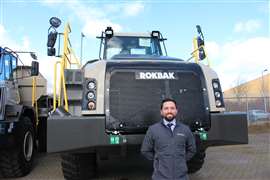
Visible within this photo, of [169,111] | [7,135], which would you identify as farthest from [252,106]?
[169,111]

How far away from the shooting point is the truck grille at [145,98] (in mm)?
5348

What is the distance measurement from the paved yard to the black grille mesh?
2.38 meters

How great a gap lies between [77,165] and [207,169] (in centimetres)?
324

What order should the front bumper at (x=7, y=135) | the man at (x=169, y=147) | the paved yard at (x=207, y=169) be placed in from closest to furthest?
1. the man at (x=169, y=147)
2. the front bumper at (x=7, y=135)
3. the paved yard at (x=207, y=169)

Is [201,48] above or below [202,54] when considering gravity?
above

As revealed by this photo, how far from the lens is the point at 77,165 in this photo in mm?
6523

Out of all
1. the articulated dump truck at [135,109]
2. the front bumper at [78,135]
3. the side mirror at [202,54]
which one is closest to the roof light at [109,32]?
the side mirror at [202,54]

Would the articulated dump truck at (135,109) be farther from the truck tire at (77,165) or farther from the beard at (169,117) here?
the beard at (169,117)

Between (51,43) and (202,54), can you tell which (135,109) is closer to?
(51,43)

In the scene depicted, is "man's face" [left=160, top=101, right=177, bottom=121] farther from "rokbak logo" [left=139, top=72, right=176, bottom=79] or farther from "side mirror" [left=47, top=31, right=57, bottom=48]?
"side mirror" [left=47, top=31, right=57, bottom=48]

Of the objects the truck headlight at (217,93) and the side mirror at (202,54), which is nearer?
the truck headlight at (217,93)

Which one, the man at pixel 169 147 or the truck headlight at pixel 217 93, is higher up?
the truck headlight at pixel 217 93

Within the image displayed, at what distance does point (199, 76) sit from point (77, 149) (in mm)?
2070

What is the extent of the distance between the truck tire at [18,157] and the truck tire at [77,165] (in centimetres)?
131
